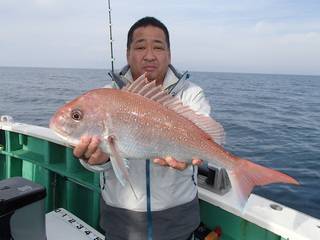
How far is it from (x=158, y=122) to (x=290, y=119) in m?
19.9

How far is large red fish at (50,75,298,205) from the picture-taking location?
7.31 feet

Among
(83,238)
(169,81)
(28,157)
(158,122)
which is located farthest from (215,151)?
(28,157)

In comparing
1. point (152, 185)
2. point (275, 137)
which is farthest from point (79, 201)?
point (275, 137)

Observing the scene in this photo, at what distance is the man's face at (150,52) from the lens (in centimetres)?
279

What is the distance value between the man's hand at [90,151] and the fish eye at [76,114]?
0.14 m

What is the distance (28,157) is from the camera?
16.7 ft

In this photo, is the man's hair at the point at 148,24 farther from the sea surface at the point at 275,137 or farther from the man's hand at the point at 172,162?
the sea surface at the point at 275,137

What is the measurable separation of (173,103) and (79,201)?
2.90 m

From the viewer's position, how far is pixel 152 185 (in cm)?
260

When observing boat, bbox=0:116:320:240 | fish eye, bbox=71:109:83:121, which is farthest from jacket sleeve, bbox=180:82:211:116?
boat, bbox=0:116:320:240

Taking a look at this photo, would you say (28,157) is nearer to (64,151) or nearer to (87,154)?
(64,151)

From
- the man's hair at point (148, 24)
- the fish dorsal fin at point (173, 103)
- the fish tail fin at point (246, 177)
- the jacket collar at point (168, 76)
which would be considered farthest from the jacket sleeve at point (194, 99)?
the fish tail fin at point (246, 177)

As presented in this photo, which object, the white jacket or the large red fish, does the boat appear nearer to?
the white jacket

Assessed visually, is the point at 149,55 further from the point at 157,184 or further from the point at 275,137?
the point at 275,137
